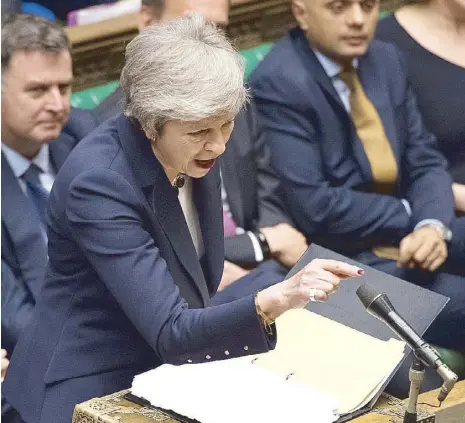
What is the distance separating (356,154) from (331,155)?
85 mm

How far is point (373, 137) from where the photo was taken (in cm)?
308

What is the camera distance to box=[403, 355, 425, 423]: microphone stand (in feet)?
5.27

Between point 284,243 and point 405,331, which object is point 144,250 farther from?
point 284,243

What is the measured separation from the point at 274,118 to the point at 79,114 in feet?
1.74

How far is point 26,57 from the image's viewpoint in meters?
2.77

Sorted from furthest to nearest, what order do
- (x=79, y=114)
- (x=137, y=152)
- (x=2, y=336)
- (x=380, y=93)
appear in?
1. (x=380, y=93)
2. (x=79, y=114)
3. (x=2, y=336)
4. (x=137, y=152)

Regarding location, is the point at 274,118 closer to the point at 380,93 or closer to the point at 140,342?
the point at 380,93

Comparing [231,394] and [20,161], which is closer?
[231,394]

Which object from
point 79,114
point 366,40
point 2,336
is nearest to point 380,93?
point 366,40

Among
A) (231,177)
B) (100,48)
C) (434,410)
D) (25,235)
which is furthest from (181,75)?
(100,48)

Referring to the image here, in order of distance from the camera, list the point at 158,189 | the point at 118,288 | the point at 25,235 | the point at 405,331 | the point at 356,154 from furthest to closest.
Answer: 1. the point at 356,154
2. the point at 25,235
3. the point at 158,189
4. the point at 118,288
5. the point at 405,331

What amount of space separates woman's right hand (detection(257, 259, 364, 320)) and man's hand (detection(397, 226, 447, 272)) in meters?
1.35

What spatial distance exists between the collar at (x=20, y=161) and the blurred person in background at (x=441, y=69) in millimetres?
1172

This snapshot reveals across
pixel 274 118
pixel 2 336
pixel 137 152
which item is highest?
pixel 137 152
